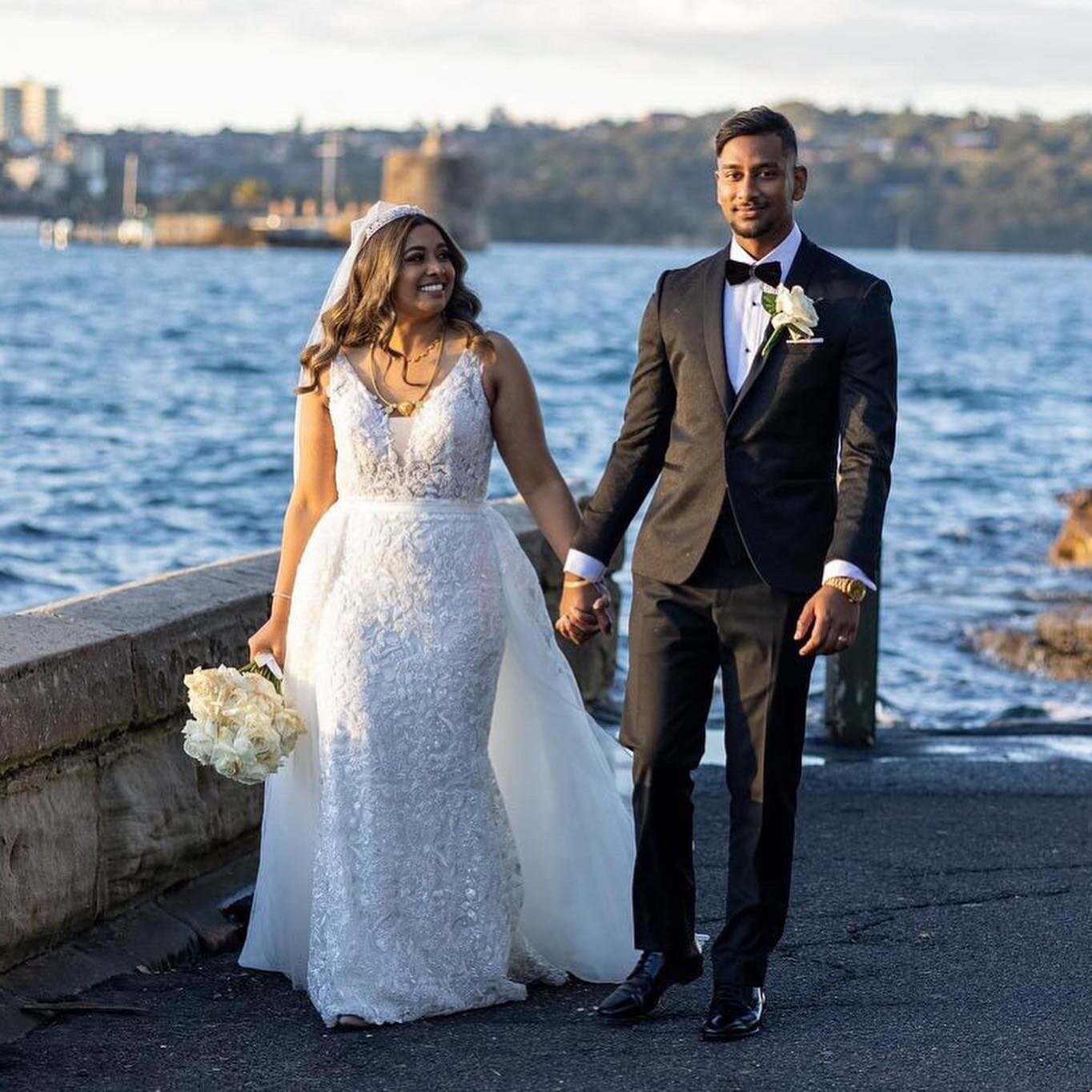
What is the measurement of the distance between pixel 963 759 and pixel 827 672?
73 centimetres

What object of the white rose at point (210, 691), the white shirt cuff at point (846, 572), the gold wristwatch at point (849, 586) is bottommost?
the white rose at point (210, 691)

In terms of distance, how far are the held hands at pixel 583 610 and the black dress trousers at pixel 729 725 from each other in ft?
0.28

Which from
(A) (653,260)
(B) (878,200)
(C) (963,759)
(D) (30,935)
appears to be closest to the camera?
(D) (30,935)

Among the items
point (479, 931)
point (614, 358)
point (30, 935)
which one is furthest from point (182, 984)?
point (614, 358)

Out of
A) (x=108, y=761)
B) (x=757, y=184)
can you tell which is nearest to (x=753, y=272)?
(x=757, y=184)

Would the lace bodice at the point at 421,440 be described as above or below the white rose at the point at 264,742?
above

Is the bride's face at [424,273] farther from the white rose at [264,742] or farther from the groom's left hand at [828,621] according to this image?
the groom's left hand at [828,621]

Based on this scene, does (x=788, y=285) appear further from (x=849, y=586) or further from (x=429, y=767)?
(x=429, y=767)

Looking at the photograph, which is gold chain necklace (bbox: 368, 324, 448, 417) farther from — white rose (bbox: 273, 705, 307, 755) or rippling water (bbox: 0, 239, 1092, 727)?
rippling water (bbox: 0, 239, 1092, 727)

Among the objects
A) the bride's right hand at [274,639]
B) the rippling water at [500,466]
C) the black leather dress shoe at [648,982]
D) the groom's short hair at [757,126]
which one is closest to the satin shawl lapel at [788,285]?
the groom's short hair at [757,126]

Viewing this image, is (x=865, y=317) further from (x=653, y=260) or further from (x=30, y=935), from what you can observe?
(x=653, y=260)

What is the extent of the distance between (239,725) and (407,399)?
92 cm

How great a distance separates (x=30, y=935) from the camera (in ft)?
16.2

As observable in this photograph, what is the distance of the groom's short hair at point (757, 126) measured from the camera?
14.6ft
